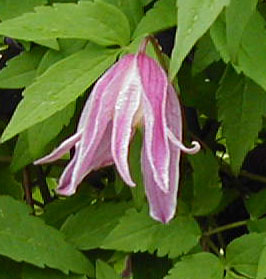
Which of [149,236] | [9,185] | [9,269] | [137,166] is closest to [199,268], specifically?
[149,236]

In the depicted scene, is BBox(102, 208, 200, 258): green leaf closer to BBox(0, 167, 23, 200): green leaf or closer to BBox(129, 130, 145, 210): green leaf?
BBox(129, 130, 145, 210): green leaf

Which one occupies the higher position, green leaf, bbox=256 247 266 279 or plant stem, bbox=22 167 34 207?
green leaf, bbox=256 247 266 279

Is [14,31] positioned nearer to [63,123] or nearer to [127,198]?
[63,123]

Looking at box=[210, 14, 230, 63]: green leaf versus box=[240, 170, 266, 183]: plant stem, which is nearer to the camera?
box=[210, 14, 230, 63]: green leaf

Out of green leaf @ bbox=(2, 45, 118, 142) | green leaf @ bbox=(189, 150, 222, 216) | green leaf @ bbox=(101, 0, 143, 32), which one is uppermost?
green leaf @ bbox=(2, 45, 118, 142)

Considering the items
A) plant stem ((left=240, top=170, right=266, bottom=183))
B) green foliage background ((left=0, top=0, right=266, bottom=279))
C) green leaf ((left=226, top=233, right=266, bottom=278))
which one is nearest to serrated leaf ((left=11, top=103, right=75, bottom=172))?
green foliage background ((left=0, top=0, right=266, bottom=279))

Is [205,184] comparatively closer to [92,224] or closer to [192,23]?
[92,224]

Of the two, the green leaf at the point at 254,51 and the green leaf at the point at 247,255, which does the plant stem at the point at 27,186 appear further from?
the green leaf at the point at 254,51
